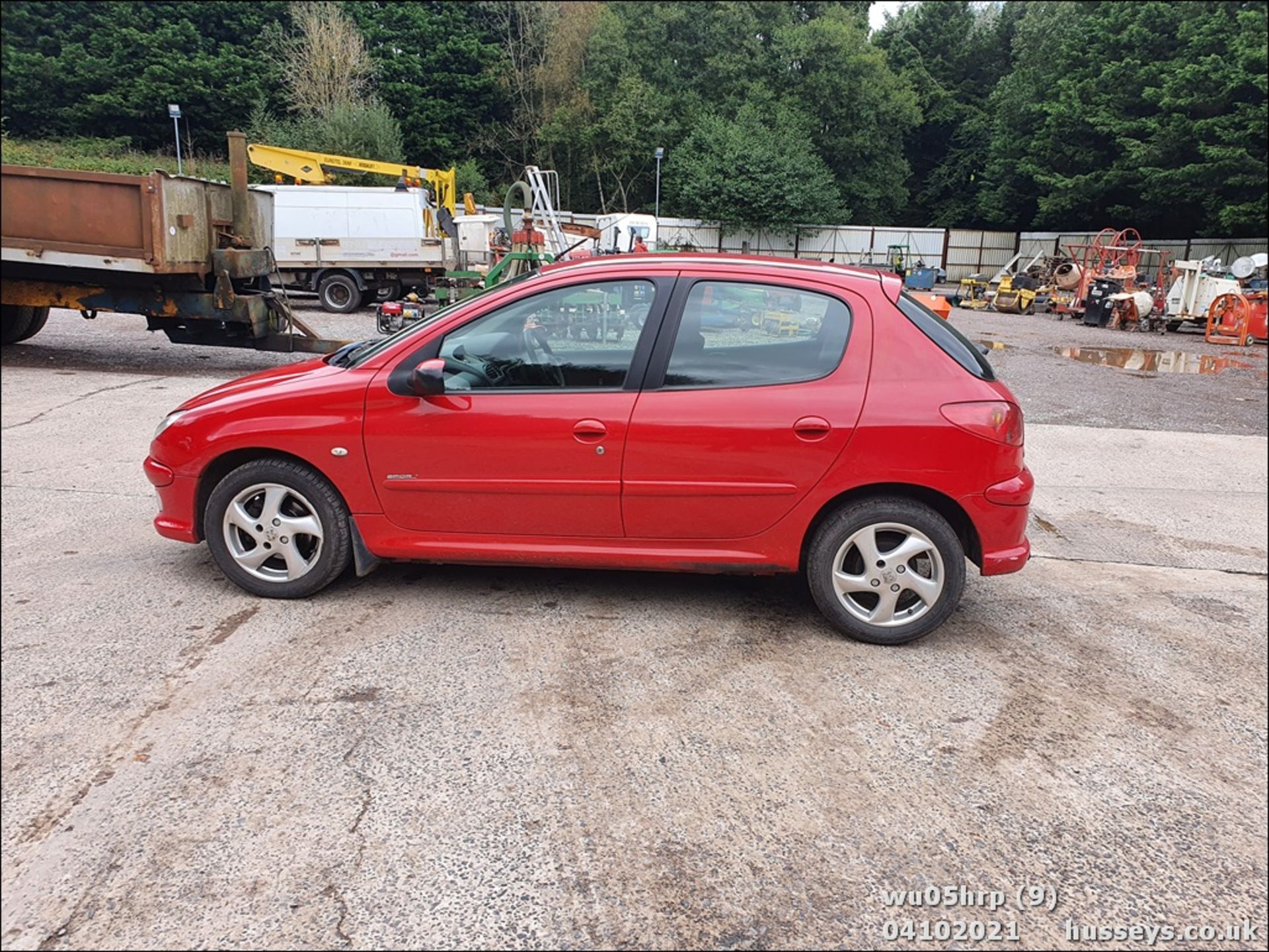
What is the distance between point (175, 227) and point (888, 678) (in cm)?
853

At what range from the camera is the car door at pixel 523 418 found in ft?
12.3

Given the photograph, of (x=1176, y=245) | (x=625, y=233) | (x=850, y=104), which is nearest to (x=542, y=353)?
(x=625, y=233)

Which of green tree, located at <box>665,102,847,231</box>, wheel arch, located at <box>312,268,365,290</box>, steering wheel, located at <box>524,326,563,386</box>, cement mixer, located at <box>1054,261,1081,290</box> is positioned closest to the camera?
steering wheel, located at <box>524,326,563,386</box>

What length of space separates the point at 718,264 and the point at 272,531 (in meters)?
2.36

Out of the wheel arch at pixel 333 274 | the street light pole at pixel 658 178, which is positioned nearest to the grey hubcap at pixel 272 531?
the wheel arch at pixel 333 274

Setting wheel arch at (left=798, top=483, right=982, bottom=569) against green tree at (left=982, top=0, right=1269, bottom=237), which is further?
green tree at (left=982, top=0, right=1269, bottom=237)

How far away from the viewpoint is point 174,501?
4.05 metres

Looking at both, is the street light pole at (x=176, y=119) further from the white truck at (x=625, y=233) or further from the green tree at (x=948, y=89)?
the green tree at (x=948, y=89)

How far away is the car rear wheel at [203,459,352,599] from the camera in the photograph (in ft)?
12.8

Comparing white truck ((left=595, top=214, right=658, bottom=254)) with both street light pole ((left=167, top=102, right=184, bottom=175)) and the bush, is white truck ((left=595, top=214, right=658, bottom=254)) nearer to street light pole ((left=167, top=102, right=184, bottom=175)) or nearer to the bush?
street light pole ((left=167, top=102, right=184, bottom=175))

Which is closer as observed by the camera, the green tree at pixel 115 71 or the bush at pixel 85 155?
the green tree at pixel 115 71

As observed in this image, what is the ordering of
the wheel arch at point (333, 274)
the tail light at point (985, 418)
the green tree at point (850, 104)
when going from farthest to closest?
the green tree at point (850, 104)
the wheel arch at point (333, 274)
the tail light at point (985, 418)

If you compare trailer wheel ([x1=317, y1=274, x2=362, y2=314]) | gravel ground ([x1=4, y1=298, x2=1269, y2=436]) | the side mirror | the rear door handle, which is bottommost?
gravel ground ([x1=4, y1=298, x2=1269, y2=436])

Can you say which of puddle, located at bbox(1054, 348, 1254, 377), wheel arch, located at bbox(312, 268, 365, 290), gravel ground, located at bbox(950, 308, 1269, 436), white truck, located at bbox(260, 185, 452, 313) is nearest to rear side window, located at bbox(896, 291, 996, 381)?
Result: gravel ground, located at bbox(950, 308, 1269, 436)
